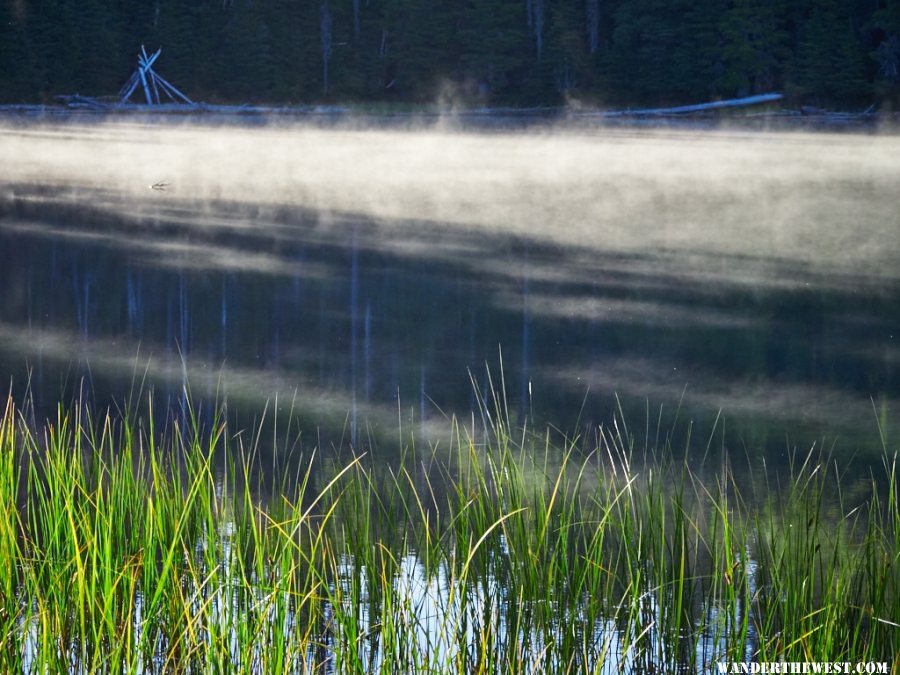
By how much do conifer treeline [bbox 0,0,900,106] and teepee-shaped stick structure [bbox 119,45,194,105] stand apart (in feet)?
1.76

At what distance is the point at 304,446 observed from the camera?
12.9ft

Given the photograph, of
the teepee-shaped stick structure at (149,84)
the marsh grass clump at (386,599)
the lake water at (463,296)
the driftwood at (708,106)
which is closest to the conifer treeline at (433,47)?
the driftwood at (708,106)

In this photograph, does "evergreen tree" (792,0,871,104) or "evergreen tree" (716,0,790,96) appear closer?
"evergreen tree" (792,0,871,104)

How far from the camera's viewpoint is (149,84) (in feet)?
111

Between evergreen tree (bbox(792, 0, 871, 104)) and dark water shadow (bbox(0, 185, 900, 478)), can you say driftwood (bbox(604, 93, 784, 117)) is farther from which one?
dark water shadow (bbox(0, 185, 900, 478))

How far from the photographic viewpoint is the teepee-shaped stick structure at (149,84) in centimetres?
3222

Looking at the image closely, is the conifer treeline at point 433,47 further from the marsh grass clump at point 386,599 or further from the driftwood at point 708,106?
the marsh grass clump at point 386,599

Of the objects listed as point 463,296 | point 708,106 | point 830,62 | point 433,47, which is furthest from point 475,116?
point 463,296

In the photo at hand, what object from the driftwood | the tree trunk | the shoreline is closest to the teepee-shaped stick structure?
the shoreline

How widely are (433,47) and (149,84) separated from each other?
7492 mm

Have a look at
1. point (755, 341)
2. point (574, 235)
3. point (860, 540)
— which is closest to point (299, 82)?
point (574, 235)

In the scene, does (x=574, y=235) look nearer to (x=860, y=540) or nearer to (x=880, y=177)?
(x=880, y=177)

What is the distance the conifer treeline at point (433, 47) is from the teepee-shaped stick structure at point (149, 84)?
1.76 ft

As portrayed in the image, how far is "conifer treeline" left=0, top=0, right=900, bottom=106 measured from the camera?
3156 centimetres
